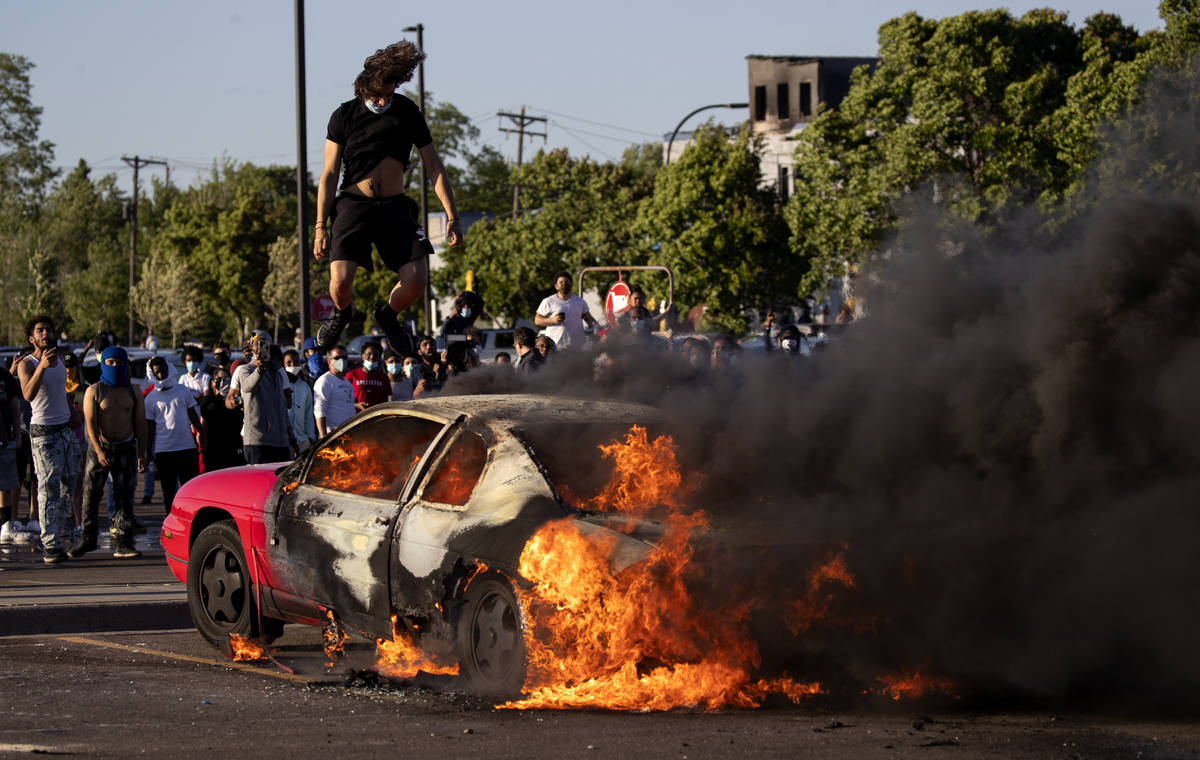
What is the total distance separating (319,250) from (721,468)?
3516 millimetres

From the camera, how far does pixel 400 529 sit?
21.9ft

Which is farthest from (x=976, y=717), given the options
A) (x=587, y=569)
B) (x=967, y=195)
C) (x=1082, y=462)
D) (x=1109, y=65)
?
(x=1109, y=65)

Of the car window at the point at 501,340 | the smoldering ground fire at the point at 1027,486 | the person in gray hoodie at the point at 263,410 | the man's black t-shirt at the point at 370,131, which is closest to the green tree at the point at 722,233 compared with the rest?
the car window at the point at 501,340

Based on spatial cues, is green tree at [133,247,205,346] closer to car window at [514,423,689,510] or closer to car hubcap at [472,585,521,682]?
car window at [514,423,689,510]

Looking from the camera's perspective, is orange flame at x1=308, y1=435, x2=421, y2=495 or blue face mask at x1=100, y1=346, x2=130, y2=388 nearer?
orange flame at x1=308, y1=435, x2=421, y2=495

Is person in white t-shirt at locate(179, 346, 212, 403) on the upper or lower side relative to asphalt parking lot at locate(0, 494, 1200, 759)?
upper

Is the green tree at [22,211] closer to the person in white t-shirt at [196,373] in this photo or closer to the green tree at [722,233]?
the green tree at [722,233]

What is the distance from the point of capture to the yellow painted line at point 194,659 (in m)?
7.16

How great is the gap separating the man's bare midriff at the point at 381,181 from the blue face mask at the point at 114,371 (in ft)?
13.1

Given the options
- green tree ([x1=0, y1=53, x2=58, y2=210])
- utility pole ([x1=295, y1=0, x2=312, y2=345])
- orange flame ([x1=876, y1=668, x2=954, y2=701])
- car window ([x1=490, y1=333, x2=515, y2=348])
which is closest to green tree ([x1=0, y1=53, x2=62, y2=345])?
green tree ([x1=0, y1=53, x2=58, y2=210])

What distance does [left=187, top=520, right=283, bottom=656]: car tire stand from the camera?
7.71 meters

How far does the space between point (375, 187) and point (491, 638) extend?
370 cm

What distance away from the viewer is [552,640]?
5.80 meters

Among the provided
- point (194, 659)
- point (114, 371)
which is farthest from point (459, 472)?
point (114, 371)
